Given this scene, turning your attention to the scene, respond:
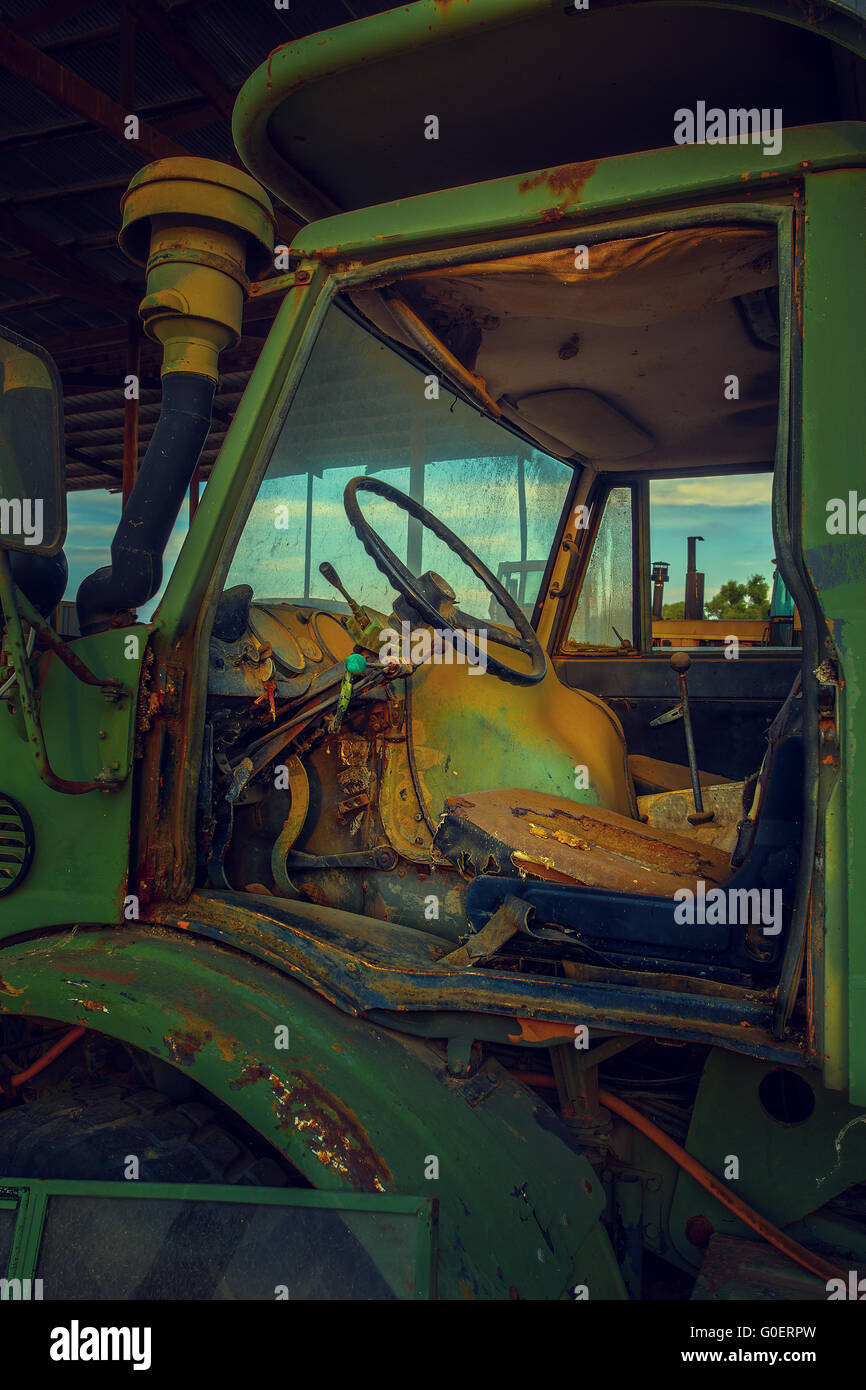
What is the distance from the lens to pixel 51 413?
1721 millimetres

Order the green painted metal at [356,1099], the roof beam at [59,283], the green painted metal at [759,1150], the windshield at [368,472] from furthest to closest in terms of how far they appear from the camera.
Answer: the roof beam at [59,283]
the windshield at [368,472]
the green painted metal at [759,1150]
the green painted metal at [356,1099]

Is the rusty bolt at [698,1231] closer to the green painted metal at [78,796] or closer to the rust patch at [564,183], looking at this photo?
the green painted metal at [78,796]

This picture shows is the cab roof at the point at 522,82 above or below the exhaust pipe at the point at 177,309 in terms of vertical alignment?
above

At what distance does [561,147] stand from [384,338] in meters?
0.57

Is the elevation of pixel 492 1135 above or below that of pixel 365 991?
below

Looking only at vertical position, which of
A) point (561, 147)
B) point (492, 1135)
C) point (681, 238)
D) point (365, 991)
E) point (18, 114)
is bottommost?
point (492, 1135)

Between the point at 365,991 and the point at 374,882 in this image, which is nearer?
the point at 365,991

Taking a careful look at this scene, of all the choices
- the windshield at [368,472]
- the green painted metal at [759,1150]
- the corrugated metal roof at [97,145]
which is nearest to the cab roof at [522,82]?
the windshield at [368,472]

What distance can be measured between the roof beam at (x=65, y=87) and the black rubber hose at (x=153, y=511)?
581cm

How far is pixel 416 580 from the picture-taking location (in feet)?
7.18

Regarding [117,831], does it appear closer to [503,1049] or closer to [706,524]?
[503,1049]

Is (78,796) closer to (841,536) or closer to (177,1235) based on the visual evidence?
(177,1235)

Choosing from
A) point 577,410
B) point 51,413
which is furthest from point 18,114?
point 51,413

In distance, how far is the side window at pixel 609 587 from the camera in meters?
3.42
